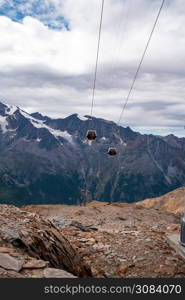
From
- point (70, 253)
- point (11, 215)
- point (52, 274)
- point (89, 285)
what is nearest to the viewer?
point (89, 285)

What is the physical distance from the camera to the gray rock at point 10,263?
7.99 meters

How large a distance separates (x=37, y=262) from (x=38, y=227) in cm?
367

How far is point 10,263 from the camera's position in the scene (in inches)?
322

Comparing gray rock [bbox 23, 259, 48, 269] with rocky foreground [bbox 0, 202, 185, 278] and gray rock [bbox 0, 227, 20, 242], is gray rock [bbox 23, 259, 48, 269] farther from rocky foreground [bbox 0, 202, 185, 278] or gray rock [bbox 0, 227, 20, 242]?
gray rock [bbox 0, 227, 20, 242]

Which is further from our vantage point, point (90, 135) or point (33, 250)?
point (90, 135)

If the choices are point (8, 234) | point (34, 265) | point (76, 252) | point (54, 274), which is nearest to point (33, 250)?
point (8, 234)

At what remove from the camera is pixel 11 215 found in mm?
12859

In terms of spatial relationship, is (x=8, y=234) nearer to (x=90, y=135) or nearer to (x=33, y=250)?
(x=33, y=250)

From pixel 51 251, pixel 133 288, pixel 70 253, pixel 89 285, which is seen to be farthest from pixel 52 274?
pixel 70 253

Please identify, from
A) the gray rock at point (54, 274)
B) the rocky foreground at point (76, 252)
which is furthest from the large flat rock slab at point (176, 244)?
the gray rock at point (54, 274)

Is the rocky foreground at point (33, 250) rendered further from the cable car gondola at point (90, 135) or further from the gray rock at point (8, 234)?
the cable car gondola at point (90, 135)

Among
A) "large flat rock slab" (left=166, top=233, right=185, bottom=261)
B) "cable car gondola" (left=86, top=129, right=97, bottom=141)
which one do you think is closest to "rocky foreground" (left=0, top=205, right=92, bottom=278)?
"large flat rock slab" (left=166, top=233, right=185, bottom=261)

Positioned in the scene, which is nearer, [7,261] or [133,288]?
[133,288]

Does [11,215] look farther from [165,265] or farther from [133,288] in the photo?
[133,288]
